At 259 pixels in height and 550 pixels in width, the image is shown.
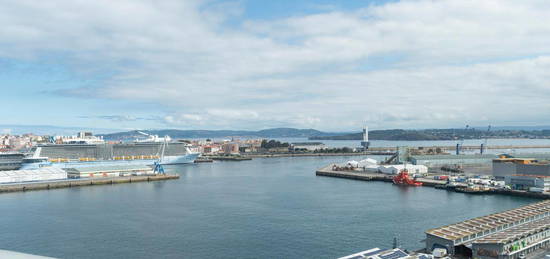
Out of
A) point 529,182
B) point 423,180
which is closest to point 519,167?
point 529,182

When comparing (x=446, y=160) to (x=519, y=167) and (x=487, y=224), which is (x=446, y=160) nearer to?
(x=519, y=167)

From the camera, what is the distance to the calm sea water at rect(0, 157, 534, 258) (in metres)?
5.62

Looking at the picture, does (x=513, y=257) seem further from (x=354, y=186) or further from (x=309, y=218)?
(x=354, y=186)

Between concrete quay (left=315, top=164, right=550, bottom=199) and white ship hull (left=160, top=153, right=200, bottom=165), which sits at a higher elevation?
white ship hull (left=160, top=153, right=200, bottom=165)

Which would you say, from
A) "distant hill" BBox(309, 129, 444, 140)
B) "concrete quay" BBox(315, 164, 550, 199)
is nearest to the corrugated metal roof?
"concrete quay" BBox(315, 164, 550, 199)

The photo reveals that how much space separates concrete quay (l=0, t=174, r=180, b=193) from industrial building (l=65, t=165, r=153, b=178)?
0.72 m

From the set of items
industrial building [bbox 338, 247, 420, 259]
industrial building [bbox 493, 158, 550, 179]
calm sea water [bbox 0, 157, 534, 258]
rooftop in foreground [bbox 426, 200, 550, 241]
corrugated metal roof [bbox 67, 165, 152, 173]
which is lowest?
calm sea water [bbox 0, 157, 534, 258]

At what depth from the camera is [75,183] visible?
12.7 m

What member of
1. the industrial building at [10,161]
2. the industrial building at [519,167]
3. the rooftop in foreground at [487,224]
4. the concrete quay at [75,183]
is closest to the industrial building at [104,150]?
the industrial building at [10,161]

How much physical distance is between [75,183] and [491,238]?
36.9ft

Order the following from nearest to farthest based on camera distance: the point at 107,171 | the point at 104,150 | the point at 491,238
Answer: the point at 491,238 → the point at 107,171 → the point at 104,150

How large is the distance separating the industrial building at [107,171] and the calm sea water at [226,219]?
2.30m

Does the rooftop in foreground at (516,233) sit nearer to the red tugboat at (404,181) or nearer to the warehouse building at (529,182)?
the warehouse building at (529,182)

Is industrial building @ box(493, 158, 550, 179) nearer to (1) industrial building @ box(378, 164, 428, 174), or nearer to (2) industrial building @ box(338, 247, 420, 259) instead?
(1) industrial building @ box(378, 164, 428, 174)
